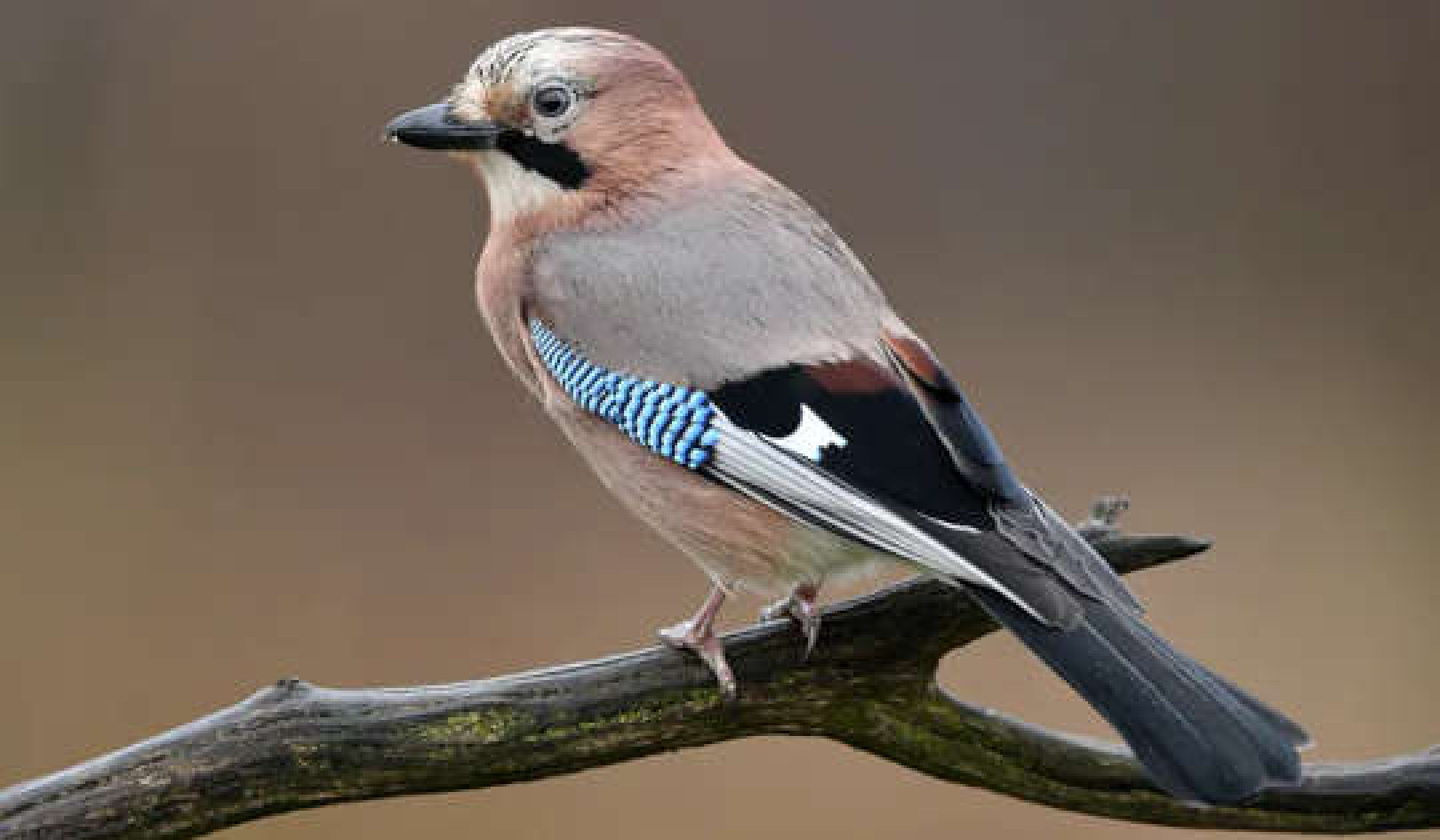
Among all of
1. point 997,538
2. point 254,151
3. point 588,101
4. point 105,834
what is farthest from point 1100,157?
point 105,834

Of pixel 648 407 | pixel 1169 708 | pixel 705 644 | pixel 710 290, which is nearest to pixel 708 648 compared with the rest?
pixel 705 644

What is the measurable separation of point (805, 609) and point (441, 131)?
557mm

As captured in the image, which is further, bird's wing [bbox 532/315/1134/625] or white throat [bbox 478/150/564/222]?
white throat [bbox 478/150/564/222]

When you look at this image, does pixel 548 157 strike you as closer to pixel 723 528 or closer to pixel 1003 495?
pixel 723 528

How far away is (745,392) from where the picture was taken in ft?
6.07

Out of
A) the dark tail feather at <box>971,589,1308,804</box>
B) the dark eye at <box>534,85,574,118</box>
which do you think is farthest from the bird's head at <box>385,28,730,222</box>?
the dark tail feather at <box>971,589,1308,804</box>

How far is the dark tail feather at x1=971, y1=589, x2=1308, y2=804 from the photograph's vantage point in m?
1.58

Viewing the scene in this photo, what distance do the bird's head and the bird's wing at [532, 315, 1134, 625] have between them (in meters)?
0.24

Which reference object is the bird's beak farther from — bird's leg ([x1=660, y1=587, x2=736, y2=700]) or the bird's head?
bird's leg ([x1=660, y1=587, x2=736, y2=700])

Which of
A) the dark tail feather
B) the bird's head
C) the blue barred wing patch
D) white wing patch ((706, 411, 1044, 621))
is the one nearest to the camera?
the dark tail feather

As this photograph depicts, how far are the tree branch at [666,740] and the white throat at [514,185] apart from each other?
0.47 m

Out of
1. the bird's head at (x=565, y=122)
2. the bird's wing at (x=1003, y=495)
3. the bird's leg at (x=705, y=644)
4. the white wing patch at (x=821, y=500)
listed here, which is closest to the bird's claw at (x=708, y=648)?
the bird's leg at (x=705, y=644)

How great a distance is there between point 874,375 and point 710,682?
32 centimetres

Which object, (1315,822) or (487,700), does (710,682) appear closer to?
(487,700)
